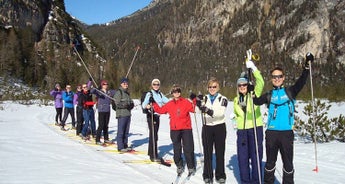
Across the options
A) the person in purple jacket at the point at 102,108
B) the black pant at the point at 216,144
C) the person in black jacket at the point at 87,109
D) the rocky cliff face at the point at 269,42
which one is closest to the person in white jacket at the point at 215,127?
the black pant at the point at 216,144

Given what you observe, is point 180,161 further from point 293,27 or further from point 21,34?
point 293,27

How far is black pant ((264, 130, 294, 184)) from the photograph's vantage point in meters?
5.30

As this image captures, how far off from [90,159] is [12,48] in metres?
61.0

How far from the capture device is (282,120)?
5.31 meters

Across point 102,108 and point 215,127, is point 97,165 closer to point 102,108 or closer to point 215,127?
point 215,127

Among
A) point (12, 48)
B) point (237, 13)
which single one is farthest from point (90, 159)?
point (237, 13)

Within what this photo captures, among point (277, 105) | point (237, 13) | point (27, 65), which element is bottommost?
point (277, 105)

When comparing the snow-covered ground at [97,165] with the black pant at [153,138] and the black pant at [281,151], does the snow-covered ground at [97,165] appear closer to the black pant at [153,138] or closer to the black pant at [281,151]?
the black pant at [153,138]

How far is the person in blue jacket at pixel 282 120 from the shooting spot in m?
5.29

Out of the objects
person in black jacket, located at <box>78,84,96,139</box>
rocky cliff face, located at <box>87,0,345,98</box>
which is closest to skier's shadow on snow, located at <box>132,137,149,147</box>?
person in black jacket, located at <box>78,84,96,139</box>

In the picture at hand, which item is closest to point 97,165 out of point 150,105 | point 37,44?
point 150,105

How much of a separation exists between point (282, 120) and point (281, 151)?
49 cm

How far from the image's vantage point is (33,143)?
387 inches

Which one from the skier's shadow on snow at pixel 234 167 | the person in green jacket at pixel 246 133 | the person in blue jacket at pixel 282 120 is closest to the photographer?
the person in blue jacket at pixel 282 120
